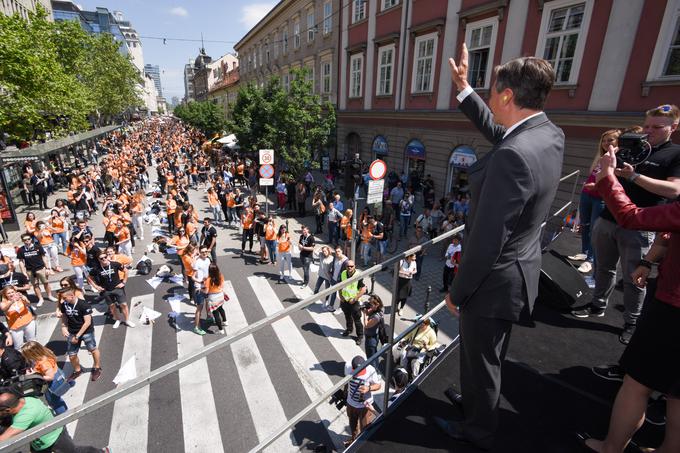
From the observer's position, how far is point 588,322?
11.9 feet

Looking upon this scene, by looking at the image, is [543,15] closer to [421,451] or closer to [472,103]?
[472,103]

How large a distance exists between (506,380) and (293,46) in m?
36.1

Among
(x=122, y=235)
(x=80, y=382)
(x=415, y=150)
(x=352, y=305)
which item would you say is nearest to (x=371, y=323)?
(x=352, y=305)

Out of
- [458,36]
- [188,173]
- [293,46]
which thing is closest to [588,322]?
[458,36]

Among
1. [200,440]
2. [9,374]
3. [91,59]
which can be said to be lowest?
[200,440]

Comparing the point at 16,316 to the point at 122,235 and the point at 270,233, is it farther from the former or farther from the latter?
the point at 270,233

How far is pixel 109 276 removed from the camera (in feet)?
25.1

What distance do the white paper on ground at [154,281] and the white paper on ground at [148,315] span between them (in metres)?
1.87

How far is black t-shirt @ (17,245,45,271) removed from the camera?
8.55m

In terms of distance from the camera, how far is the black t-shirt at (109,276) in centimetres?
764

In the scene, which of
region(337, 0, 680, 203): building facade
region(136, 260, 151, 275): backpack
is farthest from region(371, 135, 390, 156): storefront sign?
region(136, 260, 151, 275): backpack

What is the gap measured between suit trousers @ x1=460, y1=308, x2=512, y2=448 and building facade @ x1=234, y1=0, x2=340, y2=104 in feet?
69.2

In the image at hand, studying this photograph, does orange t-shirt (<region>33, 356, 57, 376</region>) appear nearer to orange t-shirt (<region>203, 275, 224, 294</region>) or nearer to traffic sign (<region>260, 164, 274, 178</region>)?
orange t-shirt (<region>203, 275, 224, 294</region>)

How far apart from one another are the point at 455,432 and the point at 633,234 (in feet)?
9.05
